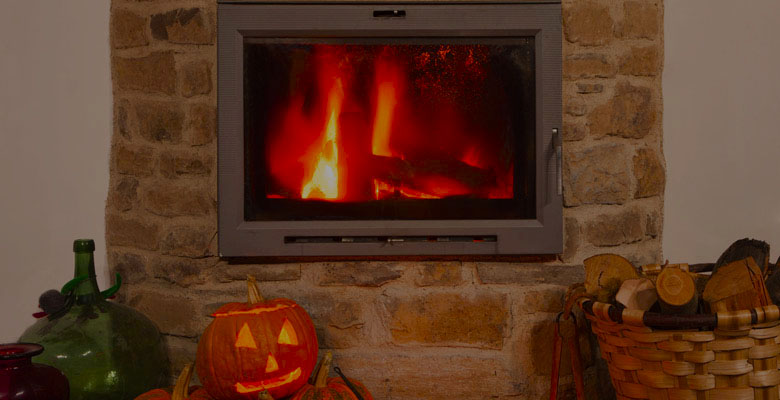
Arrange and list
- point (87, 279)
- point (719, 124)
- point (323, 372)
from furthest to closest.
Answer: point (719, 124) < point (87, 279) < point (323, 372)

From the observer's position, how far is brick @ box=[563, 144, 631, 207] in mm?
1910

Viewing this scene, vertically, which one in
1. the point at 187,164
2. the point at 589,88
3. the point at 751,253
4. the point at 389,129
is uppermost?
the point at 589,88

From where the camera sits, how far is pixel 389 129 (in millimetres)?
1939

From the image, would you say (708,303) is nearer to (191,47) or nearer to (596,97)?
(596,97)

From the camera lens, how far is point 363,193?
1.93 m

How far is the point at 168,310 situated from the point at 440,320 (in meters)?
0.78

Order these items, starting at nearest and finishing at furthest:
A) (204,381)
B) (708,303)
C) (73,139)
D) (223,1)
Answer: (708,303) < (204,381) < (223,1) < (73,139)

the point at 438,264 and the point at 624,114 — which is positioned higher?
the point at 624,114

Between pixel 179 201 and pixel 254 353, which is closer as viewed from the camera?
pixel 254 353

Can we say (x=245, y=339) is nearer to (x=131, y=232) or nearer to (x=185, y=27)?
(x=131, y=232)

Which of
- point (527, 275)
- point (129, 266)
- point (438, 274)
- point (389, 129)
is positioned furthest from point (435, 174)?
point (129, 266)

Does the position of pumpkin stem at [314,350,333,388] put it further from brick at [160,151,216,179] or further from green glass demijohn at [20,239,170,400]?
brick at [160,151,216,179]

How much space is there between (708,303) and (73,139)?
5.88 feet

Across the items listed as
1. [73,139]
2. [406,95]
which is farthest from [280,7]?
[73,139]
